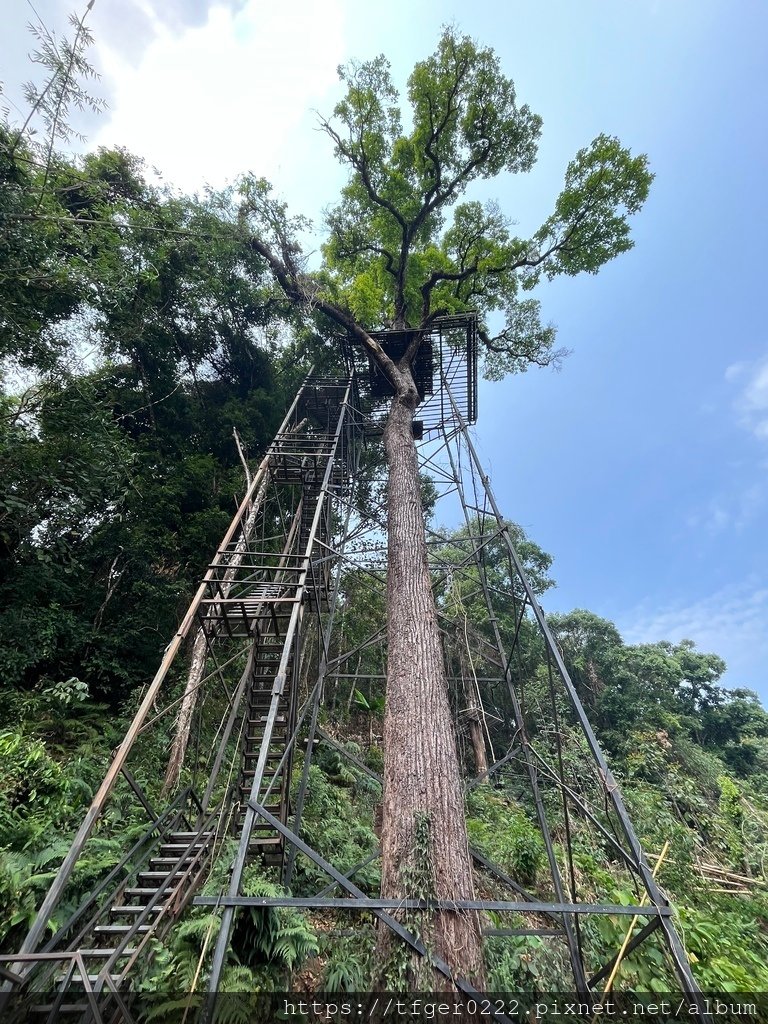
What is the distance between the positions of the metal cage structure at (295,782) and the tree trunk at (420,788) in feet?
0.45

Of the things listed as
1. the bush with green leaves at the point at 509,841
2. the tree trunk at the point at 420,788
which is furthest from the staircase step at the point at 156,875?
the bush with green leaves at the point at 509,841

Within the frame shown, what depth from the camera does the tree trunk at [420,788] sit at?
102 inches

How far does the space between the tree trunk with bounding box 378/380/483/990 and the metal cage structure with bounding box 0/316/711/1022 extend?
0.14m

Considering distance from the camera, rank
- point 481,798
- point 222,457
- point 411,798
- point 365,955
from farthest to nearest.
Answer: point 222,457
point 481,798
point 411,798
point 365,955

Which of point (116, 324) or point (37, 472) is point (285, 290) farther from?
point (37, 472)

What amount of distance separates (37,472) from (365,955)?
646 cm

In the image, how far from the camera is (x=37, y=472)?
609 centimetres

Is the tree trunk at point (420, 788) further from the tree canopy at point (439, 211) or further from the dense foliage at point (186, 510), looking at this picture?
the tree canopy at point (439, 211)

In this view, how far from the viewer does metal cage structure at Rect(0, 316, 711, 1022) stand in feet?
8.70

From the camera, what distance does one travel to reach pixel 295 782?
6.60m

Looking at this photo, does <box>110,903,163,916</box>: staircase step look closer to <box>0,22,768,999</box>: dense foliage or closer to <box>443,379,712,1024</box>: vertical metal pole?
<box>0,22,768,999</box>: dense foliage

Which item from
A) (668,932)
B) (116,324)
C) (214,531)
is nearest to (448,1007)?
(668,932)

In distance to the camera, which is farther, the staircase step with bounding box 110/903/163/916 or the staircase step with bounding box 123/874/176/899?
the staircase step with bounding box 123/874/176/899

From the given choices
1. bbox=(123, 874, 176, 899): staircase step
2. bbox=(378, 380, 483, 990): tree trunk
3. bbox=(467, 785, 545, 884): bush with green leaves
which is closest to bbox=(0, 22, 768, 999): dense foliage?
bbox=(467, 785, 545, 884): bush with green leaves
